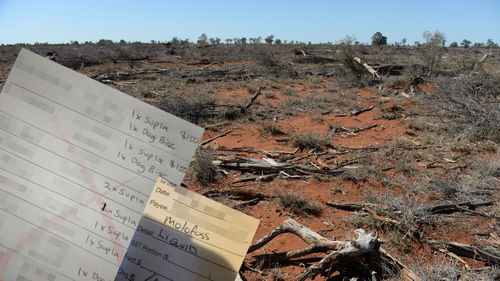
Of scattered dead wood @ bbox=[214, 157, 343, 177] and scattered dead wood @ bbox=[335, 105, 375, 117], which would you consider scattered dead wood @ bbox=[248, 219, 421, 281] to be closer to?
scattered dead wood @ bbox=[214, 157, 343, 177]

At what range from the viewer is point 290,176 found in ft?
18.1

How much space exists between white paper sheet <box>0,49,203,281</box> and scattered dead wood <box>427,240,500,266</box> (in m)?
3.00

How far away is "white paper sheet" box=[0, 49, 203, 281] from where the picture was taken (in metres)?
1.41

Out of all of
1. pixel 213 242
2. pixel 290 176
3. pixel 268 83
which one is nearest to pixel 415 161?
pixel 290 176

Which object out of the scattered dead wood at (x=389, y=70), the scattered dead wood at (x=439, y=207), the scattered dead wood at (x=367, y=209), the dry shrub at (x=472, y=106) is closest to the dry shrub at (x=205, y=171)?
the scattered dead wood at (x=367, y=209)

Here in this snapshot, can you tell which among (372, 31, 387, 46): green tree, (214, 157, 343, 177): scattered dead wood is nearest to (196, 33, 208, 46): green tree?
(372, 31, 387, 46): green tree

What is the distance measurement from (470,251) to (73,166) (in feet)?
11.1

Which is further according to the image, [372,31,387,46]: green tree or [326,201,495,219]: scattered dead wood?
[372,31,387,46]: green tree

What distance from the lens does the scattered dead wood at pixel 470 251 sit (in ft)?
11.0

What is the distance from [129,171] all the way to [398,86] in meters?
12.5

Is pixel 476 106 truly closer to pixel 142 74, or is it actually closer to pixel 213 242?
pixel 213 242

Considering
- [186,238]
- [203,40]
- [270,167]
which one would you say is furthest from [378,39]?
[186,238]

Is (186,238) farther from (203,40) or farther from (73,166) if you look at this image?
(203,40)

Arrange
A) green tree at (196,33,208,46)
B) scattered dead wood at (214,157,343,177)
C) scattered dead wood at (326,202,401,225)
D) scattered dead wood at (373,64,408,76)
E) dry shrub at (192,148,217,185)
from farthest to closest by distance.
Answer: green tree at (196,33,208,46) → scattered dead wood at (373,64,408,76) → scattered dead wood at (214,157,343,177) → dry shrub at (192,148,217,185) → scattered dead wood at (326,202,401,225)
